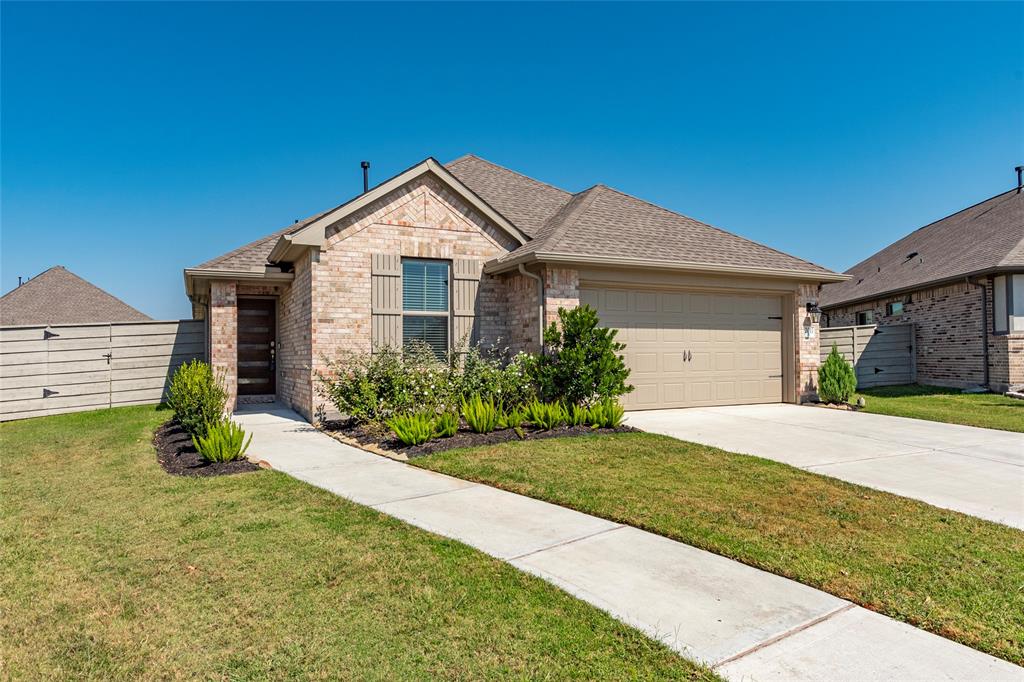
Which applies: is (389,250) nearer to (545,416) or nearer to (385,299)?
(385,299)

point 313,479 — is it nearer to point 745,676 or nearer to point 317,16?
point 745,676

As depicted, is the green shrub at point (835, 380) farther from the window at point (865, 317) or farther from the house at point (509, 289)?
the window at point (865, 317)

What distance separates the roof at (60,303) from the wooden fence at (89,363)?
11073mm

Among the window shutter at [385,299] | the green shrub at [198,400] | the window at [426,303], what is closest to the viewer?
the green shrub at [198,400]

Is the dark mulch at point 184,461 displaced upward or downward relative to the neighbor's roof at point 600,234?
downward

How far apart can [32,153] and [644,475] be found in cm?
1739

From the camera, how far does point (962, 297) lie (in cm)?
1554

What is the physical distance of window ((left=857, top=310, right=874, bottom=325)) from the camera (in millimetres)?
19498

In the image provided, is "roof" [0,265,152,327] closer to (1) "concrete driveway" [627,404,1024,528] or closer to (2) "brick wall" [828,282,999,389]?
(1) "concrete driveway" [627,404,1024,528]

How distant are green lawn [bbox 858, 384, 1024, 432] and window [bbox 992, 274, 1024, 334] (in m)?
1.77

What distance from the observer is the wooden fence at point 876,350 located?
15672 mm

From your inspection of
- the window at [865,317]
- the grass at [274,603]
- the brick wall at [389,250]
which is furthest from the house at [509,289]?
the window at [865,317]

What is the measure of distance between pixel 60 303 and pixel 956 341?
31.5 m

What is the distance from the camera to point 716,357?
12062mm
